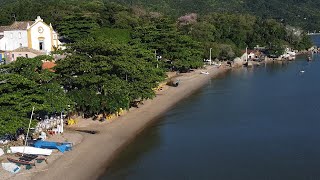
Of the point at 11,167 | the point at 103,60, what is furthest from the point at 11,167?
the point at 103,60

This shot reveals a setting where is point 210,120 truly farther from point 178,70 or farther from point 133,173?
point 178,70

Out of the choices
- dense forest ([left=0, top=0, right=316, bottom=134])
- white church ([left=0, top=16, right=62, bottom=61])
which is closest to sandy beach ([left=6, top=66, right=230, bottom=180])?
dense forest ([left=0, top=0, right=316, bottom=134])

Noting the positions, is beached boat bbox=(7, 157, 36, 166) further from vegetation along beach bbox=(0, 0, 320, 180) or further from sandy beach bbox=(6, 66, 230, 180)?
sandy beach bbox=(6, 66, 230, 180)

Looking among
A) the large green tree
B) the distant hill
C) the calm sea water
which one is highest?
the distant hill

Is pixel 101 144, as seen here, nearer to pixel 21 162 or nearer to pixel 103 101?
pixel 103 101

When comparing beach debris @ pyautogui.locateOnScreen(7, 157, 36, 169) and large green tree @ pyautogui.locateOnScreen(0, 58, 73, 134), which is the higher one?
large green tree @ pyautogui.locateOnScreen(0, 58, 73, 134)

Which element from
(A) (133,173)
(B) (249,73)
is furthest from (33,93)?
(B) (249,73)

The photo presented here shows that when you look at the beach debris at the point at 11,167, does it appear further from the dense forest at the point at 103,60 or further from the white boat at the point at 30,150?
the dense forest at the point at 103,60

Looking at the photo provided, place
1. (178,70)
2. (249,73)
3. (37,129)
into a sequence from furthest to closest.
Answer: (249,73), (178,70), (37,129)
